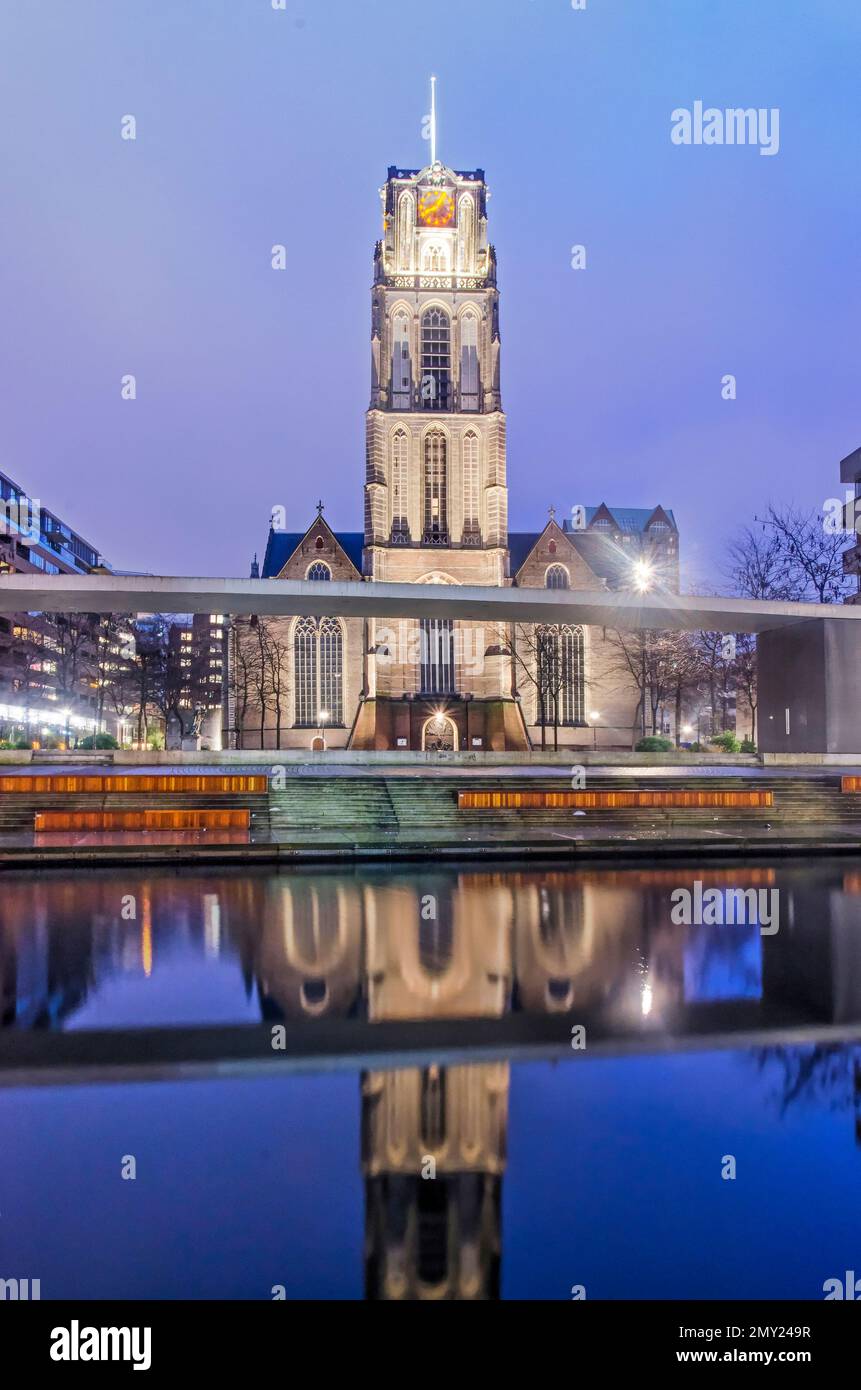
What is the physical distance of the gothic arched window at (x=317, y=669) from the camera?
53.2m

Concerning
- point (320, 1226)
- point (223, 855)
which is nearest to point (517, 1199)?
point (320, 1226)

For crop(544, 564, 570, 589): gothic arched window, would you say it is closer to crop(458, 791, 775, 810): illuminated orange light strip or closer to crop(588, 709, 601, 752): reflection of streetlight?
crop(588, 709, 601, 752): reflection of streetlight

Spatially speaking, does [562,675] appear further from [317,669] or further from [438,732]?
[317,669]

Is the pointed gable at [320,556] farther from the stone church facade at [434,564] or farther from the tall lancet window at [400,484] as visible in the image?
the tall lancet window at [400,484]

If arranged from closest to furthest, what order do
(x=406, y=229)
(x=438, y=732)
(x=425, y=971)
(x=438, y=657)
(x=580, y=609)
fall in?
(x=425, y=971), (x=580, y=609), (x=438, y=732), (x=438, y=657), (x=406, y=229)

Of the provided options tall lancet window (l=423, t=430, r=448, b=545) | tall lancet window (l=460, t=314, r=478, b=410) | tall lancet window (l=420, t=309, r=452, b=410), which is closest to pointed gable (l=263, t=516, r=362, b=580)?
tall lancet window (l=423, t=430, r=448, b=545)

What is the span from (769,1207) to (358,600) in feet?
73.2

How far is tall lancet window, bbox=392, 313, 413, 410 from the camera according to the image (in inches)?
2125

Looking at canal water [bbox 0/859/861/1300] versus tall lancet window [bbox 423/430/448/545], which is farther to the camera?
tall lancet window [bbox 423/430/448/545]

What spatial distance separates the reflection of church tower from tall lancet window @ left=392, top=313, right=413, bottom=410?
2004 inches

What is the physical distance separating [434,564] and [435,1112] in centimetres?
4809

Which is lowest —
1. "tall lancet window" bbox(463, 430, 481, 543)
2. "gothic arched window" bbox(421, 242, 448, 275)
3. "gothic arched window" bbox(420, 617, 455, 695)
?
"gothic arched window" bbox(420, 617, 455, 695)

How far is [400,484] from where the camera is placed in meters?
52.8

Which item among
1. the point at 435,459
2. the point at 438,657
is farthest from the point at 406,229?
the point at 438,657
